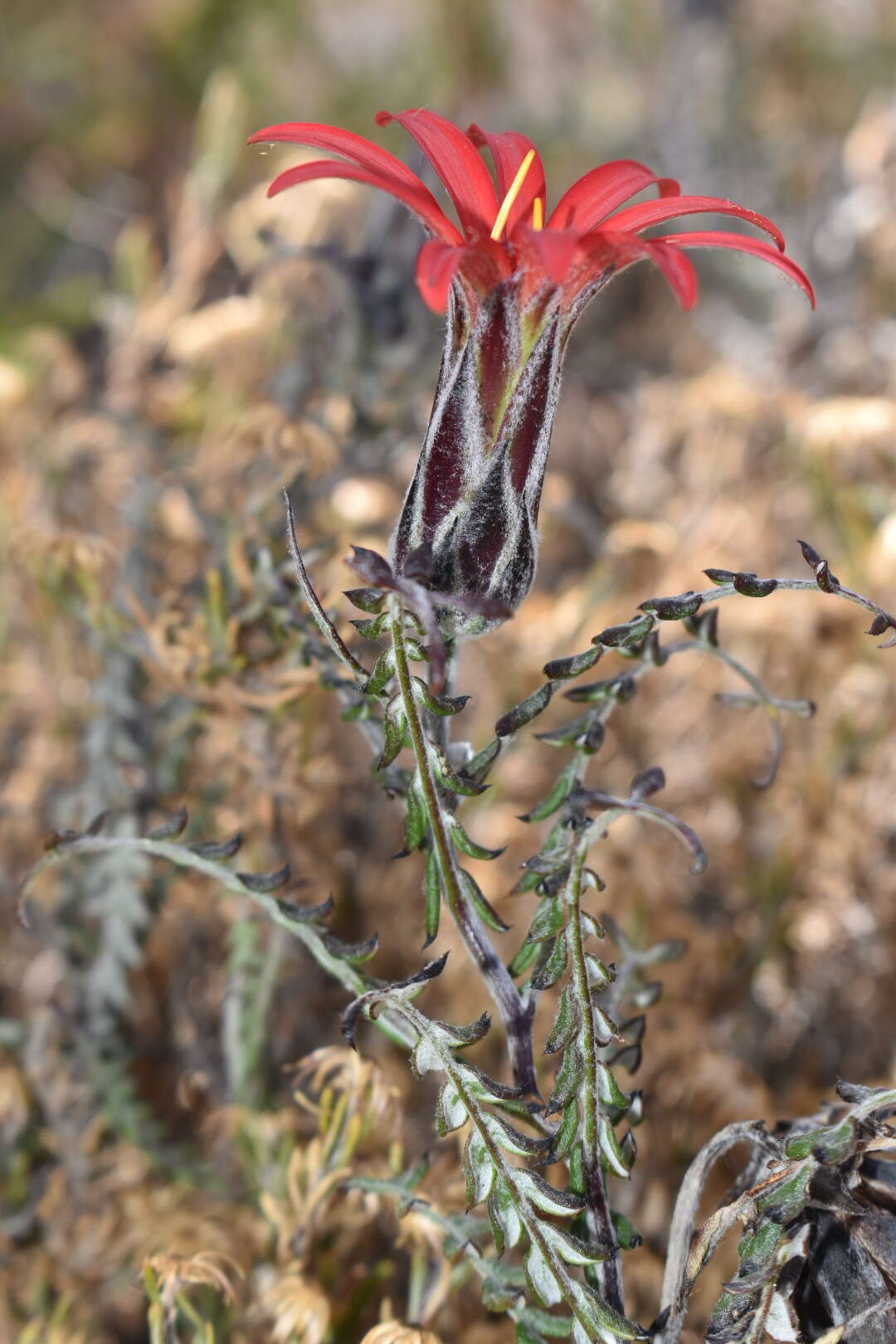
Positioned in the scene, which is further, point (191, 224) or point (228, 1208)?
point (191, 224)

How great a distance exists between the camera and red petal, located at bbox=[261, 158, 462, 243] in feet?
1.62

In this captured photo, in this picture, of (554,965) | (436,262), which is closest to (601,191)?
(436,262)

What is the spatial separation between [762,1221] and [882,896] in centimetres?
70

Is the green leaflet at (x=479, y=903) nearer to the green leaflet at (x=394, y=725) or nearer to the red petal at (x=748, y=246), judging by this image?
the green leaflet at (x=394, y=725)

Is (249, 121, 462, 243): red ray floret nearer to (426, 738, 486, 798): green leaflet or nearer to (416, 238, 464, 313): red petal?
(416, 238, 464, 313): red petal

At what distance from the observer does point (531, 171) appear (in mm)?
560

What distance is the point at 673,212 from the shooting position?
53 centimetres

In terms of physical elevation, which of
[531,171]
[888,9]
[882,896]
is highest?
[888,9]

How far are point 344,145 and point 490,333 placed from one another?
110mm

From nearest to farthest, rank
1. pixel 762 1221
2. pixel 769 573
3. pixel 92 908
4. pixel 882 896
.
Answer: pixel 762 1221 → pixel 92 908 → pixel 882 896 → pixel 769 573

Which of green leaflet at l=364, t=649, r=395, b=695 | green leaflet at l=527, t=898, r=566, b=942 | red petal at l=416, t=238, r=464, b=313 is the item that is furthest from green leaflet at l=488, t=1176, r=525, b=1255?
red petal at l=416, t=238, r=464, b=313

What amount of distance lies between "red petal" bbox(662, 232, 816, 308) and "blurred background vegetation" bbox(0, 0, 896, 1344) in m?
0.30

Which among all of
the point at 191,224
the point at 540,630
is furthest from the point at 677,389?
the point at 191,224

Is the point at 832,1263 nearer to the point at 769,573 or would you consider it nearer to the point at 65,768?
the point at 65,768
